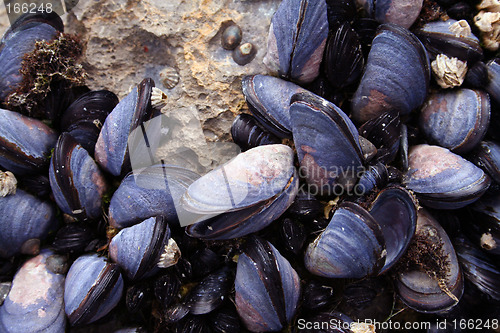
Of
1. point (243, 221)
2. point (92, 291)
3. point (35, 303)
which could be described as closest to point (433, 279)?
point (243, 221)

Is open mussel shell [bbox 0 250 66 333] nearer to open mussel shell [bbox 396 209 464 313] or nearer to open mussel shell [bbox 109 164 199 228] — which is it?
open mussel shell [bbox 109 164 199 228]

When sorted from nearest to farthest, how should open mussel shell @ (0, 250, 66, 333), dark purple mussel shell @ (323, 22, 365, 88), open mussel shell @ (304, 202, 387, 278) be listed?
1. open mussel shell @ (304, 202, 387, 278)
2. open mussel shell @ (0, 250, 66, 333)
3. dark purple mussel shell @ (323, 22, 365, 88)

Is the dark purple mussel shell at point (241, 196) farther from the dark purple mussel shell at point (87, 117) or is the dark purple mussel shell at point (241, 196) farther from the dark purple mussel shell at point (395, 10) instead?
the dark purple mussel shell at point (395, 10)

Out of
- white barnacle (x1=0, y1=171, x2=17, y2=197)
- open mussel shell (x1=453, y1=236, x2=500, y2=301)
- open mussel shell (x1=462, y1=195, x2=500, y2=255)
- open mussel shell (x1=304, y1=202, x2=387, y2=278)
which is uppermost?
white barnacle (x1=0, y1=171, x2=17, y2=197)

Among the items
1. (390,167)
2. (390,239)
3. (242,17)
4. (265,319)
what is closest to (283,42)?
(242,17)

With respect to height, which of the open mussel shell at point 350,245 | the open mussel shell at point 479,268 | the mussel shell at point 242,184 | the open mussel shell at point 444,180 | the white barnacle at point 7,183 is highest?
the white barnacle at point 7,183

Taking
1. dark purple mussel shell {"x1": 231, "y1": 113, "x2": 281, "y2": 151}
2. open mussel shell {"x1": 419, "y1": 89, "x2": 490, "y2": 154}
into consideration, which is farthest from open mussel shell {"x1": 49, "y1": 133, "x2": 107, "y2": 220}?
open mussel shell {"x1": 419, "y1": 89, "x2": 490, "y2": 154}

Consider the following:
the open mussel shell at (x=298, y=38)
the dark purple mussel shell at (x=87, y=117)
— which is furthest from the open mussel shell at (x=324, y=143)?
the dark purple mussel shell at (x=87, y=117)
